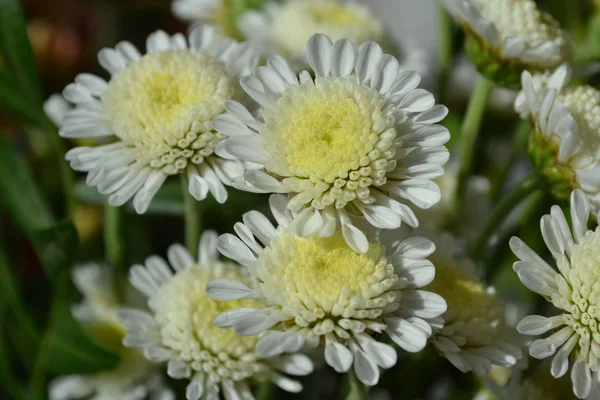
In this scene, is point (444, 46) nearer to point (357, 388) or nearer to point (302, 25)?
point (302, 25)

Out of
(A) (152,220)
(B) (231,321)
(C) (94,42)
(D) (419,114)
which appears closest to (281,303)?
(B) (231,321)

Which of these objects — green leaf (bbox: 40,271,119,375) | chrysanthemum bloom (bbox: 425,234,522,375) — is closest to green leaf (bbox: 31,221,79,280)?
green leaf (bbox: 40,271,119,375)

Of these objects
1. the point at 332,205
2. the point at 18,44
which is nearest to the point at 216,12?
the point at 18,44

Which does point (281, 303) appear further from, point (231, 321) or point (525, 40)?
point (525, 40)

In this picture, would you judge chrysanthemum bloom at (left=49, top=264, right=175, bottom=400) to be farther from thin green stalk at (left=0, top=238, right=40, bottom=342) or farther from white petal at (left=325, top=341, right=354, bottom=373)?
white petal at (left=325, top=341, right=354, bottom=373)

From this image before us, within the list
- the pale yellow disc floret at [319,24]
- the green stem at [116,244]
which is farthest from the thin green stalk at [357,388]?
the pale yellow disc floret at [319,24]

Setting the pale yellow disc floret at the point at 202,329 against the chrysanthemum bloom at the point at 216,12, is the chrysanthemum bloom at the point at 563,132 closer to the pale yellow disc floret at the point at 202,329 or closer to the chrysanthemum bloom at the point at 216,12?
the pale yellow disc floret at the point at 202,329

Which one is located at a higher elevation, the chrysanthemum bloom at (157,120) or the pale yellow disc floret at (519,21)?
the pale yellow disc floret at (519,21)
